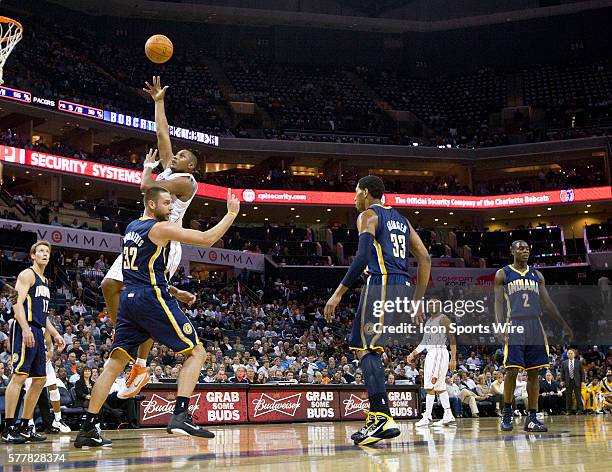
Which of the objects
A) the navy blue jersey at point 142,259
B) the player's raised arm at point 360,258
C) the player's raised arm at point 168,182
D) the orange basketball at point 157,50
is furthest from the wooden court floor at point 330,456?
the orange basketball at point 157,50

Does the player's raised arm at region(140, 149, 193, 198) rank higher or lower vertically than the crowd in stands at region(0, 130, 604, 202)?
lower

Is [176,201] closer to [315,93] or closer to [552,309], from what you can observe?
[552,309]

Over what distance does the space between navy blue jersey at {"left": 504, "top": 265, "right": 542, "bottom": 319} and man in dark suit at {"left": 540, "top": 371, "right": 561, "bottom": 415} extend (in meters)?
11.0

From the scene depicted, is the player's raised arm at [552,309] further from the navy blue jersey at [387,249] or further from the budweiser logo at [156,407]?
the budweiser logo at [156,407]

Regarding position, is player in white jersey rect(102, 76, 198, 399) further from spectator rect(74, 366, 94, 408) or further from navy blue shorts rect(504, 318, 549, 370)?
spectator rect(74, 366, 94, 408)

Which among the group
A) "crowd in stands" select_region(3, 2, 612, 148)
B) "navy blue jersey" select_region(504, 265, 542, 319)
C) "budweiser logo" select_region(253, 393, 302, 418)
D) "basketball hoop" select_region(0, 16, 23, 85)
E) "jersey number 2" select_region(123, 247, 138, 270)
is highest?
"crowd in stands" select_region(3, 2, 612, 148)

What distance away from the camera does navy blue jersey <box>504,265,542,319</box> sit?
29.7ft

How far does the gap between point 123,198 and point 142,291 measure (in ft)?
112

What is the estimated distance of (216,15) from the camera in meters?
45.6

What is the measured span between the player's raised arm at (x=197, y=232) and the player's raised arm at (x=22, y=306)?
252 cm

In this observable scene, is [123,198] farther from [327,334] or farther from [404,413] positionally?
[404,413]

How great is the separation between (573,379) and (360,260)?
14.0 meters

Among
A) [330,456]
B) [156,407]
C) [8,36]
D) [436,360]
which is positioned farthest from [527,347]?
[8,36]

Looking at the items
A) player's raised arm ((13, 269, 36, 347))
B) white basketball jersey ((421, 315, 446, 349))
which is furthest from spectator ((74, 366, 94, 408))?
white basketball jersey ((421, 315, 446, 349))
